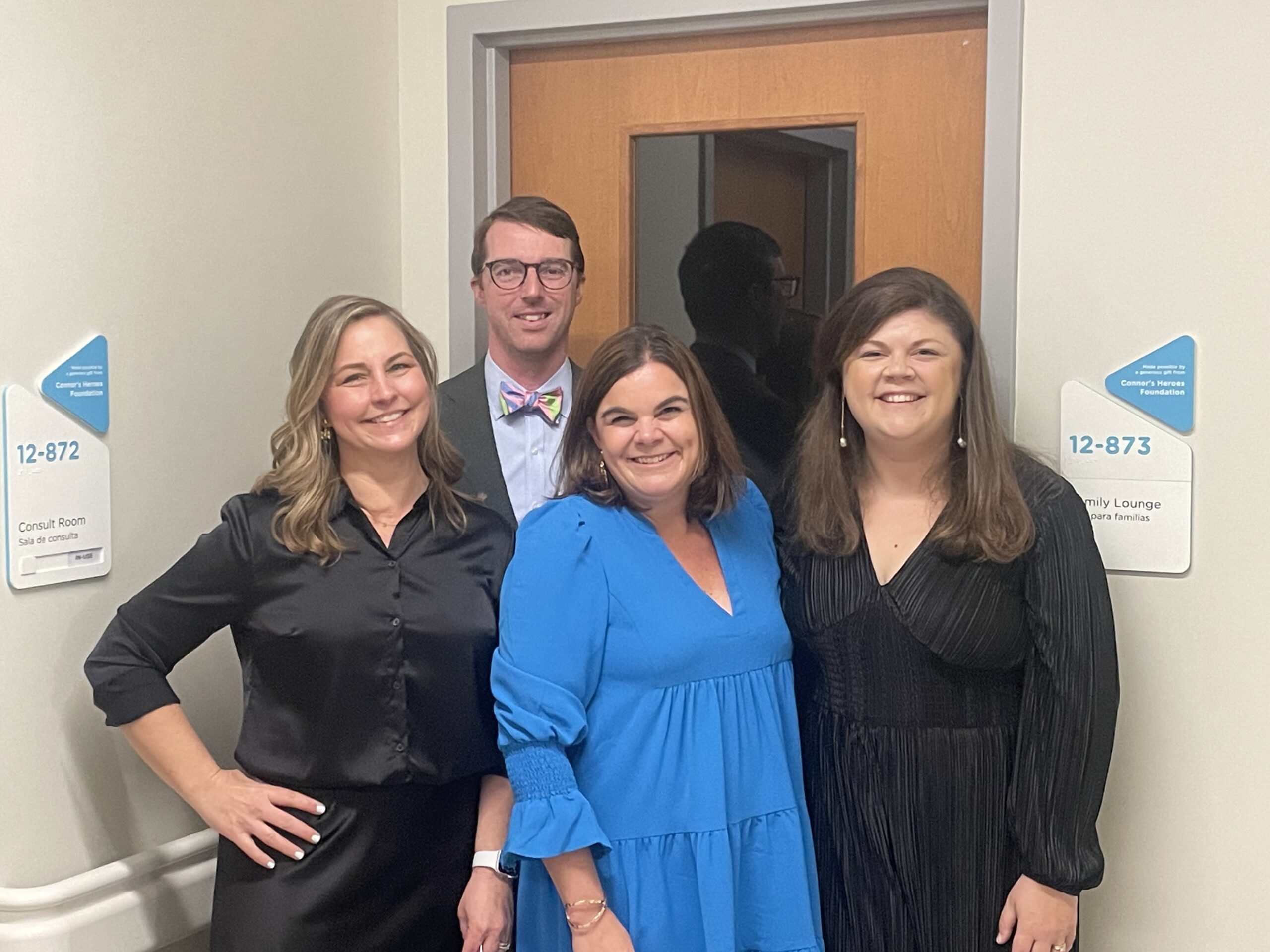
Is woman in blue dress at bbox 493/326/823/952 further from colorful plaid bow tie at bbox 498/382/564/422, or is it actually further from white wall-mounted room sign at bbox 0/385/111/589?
white wall-mounted room sign at bbox 0/385/111/589

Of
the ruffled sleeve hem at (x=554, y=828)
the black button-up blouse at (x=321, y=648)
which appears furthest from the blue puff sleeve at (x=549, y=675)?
the black button-up blouse at (x=321, y=648)

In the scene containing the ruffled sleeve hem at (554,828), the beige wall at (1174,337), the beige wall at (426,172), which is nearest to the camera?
the ruffled sleeve hem at (554,828)

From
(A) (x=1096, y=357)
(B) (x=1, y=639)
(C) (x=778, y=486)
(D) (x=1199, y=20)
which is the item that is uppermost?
(D) (x=1199, y=20)

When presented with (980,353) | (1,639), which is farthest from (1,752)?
(980,353)

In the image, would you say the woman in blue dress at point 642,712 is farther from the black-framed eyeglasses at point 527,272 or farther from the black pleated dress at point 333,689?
the black-framed eyeglasses at point 527,272

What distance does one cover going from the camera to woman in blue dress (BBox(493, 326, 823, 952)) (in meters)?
1.56

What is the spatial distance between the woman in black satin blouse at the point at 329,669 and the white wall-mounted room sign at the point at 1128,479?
0.97 meters

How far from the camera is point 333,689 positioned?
1668 millimetres

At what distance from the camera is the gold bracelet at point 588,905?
1.56 metres

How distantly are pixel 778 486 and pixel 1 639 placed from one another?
3.70 ft

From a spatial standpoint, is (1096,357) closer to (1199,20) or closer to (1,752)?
(1199,20)

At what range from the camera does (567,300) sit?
2078 millimetres

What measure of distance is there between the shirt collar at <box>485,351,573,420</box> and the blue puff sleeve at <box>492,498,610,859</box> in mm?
494

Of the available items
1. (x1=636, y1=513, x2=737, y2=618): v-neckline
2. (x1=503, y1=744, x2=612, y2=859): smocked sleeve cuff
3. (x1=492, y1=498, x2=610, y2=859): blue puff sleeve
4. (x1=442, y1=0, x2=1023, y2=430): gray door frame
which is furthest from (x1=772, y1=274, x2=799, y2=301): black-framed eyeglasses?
(x1=503, y1=744, x2=612, y2=859): smocked sleeve cuff
